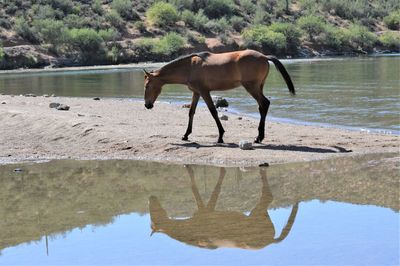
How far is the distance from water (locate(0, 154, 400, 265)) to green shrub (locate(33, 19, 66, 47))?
5648 centimetres

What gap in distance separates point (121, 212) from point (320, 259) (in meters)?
3.28

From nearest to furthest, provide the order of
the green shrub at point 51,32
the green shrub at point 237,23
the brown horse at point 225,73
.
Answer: the brown horse at point 225,73
the green shrub at point 51,32
the green shrub at point 237,23

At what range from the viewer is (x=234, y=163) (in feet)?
38.7

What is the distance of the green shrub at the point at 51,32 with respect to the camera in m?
67.2

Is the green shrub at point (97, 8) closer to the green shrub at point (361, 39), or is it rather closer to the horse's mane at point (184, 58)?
the green shrub at point (361, 39)

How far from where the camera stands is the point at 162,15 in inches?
3223

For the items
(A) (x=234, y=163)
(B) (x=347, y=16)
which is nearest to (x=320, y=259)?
(A) (x=234, y=163)

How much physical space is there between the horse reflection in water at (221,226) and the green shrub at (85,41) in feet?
197

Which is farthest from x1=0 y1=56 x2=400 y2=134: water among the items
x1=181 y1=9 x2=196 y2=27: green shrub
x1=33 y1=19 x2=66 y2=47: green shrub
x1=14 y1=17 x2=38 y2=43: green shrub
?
x1=181 y1=9 x2=196 y2=27: green shrub

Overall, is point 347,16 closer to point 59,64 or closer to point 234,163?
point 59,64

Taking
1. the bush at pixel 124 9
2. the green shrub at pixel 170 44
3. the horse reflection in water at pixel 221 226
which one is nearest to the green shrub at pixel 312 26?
the green shrub at pixel 170 44

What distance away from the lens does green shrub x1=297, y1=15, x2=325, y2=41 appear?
86.2 meters

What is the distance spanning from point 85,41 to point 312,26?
3203 cm

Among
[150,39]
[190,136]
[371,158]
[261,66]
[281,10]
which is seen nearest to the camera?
[371,158]
